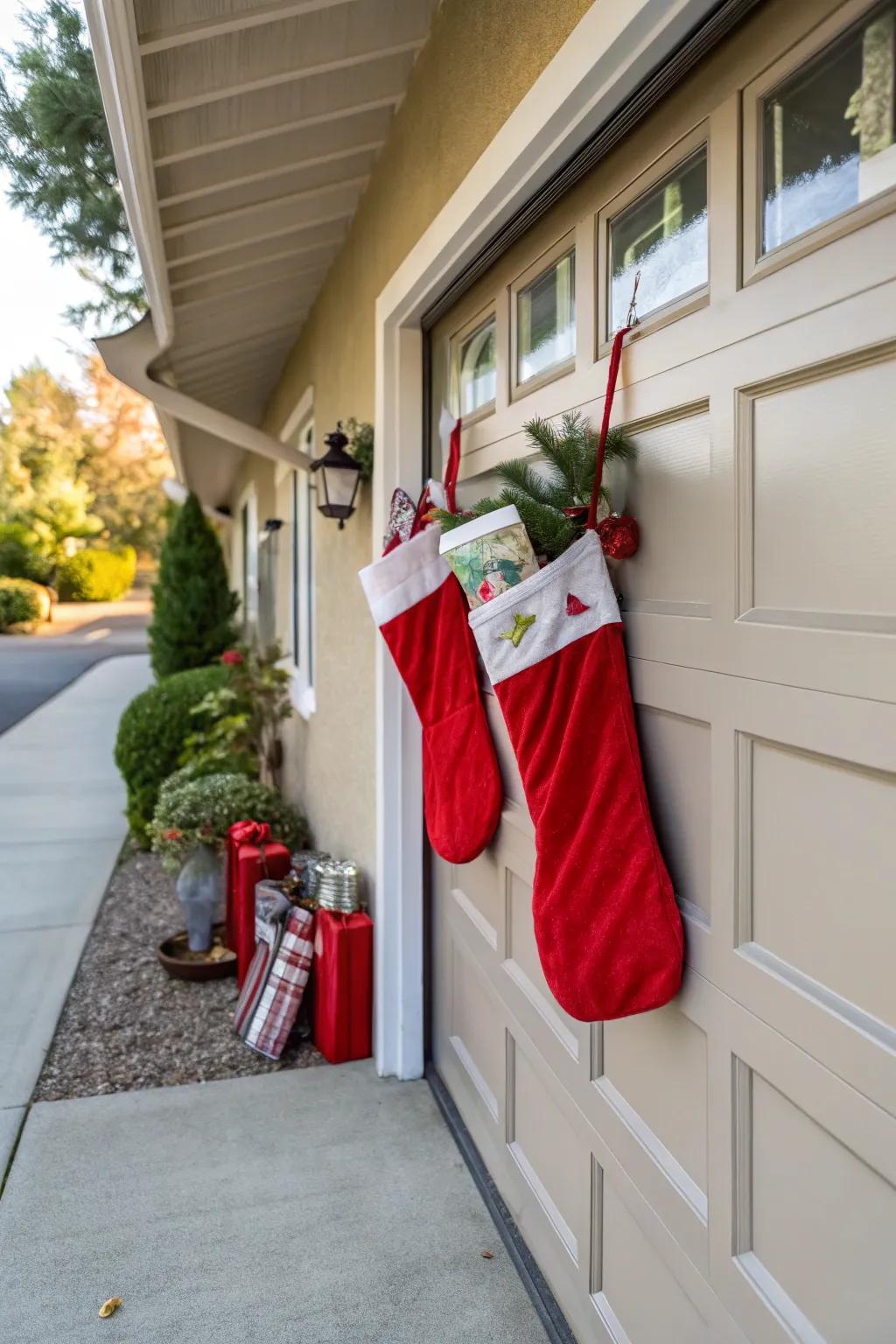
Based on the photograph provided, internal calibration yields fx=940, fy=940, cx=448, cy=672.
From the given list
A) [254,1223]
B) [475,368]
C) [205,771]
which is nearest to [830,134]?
[475,368]

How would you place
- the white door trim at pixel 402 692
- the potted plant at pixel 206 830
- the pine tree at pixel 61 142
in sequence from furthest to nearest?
the potted plant at pixel 206 830, the pine tree at pixel 61 142, the white door trim at pixel 402 692

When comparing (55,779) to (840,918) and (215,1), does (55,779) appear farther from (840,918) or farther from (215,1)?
(840,918)

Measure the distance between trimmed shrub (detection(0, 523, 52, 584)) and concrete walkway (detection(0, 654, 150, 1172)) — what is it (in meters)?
17.3

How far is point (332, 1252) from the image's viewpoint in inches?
80.0

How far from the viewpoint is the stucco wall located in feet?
6.06

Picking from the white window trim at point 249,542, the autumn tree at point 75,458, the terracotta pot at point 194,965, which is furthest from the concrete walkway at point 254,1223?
the autumn tree at point 75,458

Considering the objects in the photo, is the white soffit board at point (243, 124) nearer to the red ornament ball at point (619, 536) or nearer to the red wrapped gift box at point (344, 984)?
the red ornament ball at point (619, 536)

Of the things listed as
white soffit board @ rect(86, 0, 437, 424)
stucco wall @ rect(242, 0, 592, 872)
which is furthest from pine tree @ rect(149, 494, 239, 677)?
white soffit board @ rect(86, 0, 437, 424)

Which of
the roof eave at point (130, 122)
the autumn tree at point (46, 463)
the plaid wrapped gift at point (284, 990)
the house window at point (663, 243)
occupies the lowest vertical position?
the plaid wrapped gift at point (284, 990)

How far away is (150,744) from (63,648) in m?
15.0

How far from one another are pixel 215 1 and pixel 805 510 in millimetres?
1748

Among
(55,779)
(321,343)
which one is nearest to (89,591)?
(55,779)

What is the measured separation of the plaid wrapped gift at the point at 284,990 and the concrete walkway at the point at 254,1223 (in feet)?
0.54

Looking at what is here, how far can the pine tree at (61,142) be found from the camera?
2703mm
